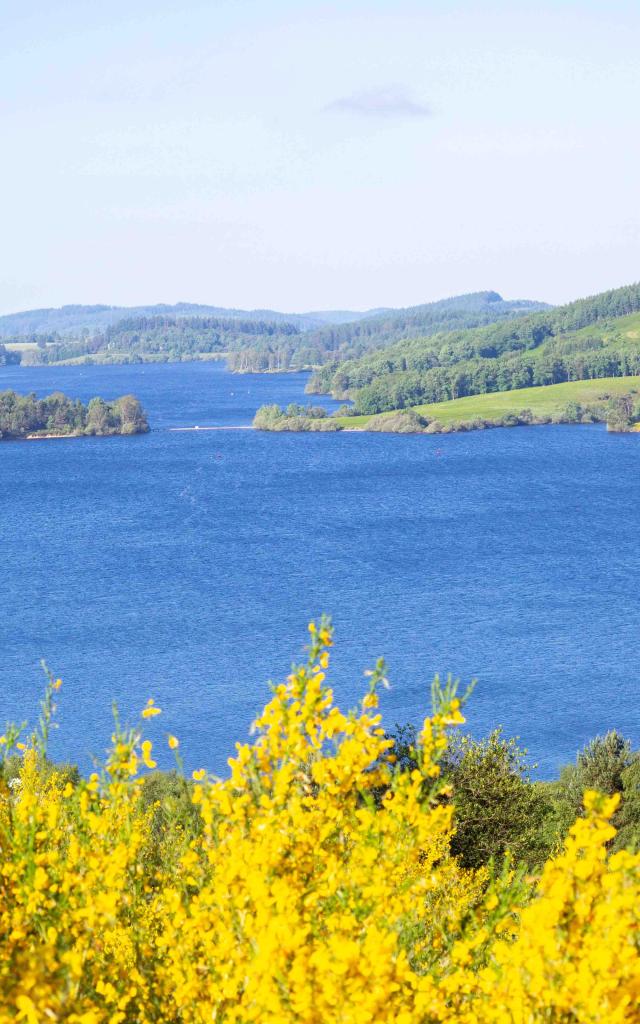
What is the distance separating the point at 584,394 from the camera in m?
159

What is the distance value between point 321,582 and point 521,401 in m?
98.0

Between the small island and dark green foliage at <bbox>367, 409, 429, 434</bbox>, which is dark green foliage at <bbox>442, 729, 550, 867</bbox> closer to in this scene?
dark green foliage at <bbox>367, 409, 429, 434</bbox>

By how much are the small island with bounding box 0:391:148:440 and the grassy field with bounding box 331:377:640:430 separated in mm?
26109

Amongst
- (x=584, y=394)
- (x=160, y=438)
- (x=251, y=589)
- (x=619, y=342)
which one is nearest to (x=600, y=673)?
(x=251, y=589)

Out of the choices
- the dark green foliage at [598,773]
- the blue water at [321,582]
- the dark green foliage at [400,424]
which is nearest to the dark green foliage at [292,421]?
the dark green foliage at [400,424]

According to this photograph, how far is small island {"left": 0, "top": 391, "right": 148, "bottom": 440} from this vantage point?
471 feet

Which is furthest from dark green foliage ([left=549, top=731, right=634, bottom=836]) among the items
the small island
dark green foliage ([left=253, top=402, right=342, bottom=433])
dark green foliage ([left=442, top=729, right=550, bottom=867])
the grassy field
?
the small island

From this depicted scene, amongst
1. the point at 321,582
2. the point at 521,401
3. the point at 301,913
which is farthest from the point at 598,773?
the point at 521,401

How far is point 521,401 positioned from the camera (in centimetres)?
16088

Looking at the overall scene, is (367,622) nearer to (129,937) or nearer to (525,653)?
(525,653)

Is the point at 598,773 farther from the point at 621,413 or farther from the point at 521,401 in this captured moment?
the point at 521,401

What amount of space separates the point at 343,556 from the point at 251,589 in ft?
30.8

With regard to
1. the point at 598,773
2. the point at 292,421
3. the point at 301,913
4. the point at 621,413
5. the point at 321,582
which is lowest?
the point at 321,582

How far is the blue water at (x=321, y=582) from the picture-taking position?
48.2 m
